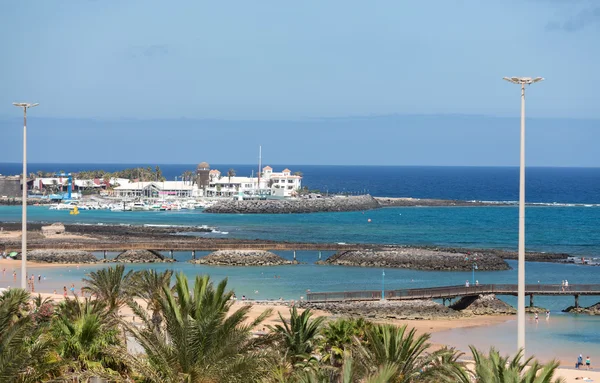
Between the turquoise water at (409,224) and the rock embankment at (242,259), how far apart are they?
20387 mm

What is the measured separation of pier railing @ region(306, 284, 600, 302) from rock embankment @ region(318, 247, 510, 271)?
18.1 m

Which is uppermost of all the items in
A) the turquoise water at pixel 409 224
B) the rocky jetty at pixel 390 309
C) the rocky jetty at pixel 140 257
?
the turquoise water at pixel 409 224

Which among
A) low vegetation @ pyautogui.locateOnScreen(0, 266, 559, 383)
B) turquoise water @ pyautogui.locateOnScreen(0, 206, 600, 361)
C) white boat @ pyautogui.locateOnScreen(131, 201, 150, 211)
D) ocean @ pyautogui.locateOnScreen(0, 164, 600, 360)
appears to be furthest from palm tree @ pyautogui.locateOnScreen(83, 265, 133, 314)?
white boat @ pyautogui.locateOnScreen(131, 201, 150, 211)

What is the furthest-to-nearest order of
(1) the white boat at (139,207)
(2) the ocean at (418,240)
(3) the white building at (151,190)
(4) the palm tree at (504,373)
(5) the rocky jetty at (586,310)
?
(3) the white building at (151,190) < (1) the white boat at (139,207) < (5) the rocky jetty at (586,310) < (2) the ocean at (418,240) < (4) the palm tree at (504,373)

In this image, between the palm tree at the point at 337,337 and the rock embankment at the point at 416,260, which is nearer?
the palm tree at the point at 337,337

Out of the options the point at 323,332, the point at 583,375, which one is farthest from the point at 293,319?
the point at 583,375

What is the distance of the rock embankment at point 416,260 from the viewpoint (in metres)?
72.3

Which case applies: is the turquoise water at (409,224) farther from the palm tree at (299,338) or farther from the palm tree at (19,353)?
the palm tree at (19,353)

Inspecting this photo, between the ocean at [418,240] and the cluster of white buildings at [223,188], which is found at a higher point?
the cluster of white buildings at [223,188]

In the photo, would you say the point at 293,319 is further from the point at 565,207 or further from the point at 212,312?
the point at 565,207

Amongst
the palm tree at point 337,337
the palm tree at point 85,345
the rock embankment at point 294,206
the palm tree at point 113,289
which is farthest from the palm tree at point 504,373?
the rock embankment at point 294,206

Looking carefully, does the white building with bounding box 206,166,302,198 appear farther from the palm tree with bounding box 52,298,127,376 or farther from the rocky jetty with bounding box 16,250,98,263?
the palm tree with bounding box 52,298,127,376

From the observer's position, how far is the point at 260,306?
48.9 meters

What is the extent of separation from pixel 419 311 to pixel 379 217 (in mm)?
85062
